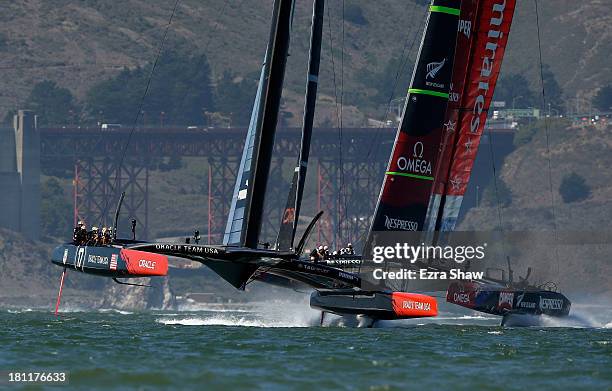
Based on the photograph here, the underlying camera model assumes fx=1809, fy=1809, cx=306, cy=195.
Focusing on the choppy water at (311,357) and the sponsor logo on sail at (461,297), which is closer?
the choppy water at (311,357)

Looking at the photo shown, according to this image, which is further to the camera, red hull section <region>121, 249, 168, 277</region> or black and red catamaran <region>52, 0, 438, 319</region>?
red hull section <region>121, 249, 168, 277</region>

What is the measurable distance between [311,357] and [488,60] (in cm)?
2010

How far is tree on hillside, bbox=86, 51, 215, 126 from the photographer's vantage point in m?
172

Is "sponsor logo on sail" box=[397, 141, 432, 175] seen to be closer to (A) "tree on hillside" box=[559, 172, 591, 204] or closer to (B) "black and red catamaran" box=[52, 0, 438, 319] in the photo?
(B) "black and red catamaran" box=[52, 0, 438, 319]

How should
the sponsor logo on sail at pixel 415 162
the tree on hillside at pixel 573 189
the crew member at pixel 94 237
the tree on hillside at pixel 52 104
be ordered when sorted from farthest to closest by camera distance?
the tree on hillside at pixel 52 104 < the tree on hillside at pixel 573 189 < the sponsor logo on sail at pixel 415 162 < the crew member at pixel 94 237

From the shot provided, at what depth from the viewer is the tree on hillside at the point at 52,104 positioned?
170 meters

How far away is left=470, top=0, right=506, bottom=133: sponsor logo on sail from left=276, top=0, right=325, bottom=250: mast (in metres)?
5.02

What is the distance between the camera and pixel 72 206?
151 m

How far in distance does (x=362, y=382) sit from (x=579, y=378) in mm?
4020

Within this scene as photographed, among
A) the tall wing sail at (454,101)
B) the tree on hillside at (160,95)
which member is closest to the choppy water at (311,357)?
the tall wing sail at (454,101)

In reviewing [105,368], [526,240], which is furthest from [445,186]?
[526,240]

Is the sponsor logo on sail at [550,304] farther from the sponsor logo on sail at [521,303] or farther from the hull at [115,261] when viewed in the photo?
the hull at [115,261]

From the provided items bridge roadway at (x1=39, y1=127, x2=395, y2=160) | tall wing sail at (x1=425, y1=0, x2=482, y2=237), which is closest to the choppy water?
tall wing sail at (x1=425, y1=0, x2=482, y2=237)

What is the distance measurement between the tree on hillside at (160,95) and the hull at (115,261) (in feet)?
413
